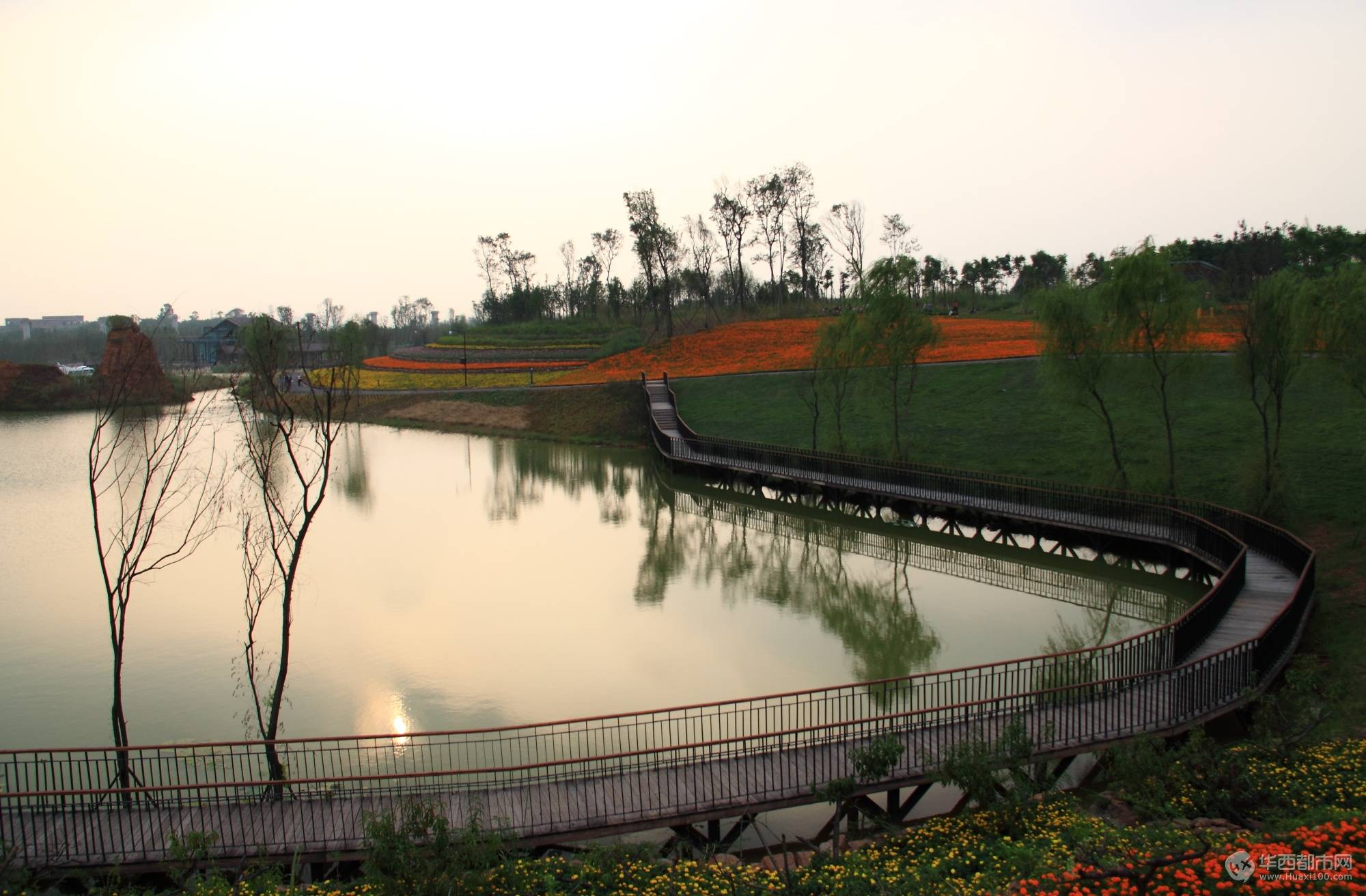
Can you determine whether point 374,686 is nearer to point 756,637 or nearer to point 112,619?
point 112,619

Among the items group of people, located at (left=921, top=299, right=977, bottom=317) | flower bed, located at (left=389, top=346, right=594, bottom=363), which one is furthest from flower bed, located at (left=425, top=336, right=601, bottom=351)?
group of people, located at (left=921, top=299, right=977, bottom=317)

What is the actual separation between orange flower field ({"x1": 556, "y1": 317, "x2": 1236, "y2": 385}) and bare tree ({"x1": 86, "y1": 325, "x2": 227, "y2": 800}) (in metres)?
26.1

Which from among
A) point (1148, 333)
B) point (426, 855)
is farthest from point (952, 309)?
point (426, 855)

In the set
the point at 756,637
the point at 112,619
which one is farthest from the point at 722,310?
the point at 112,619

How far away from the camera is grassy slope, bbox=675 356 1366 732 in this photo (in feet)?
58.6

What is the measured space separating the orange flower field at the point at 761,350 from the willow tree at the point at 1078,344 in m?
18.3

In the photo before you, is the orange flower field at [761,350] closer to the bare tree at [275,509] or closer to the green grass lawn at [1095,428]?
the green grass lawn at [1095,428]

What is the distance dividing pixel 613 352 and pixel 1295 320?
49213mm

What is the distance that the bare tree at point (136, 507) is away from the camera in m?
11.5

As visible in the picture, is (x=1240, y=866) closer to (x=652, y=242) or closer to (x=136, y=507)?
(x=136, y=507)

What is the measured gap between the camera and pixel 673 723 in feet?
44.2

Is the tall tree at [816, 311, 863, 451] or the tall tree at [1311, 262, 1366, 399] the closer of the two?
the tall tree at [1311, 262, 1366, 399]

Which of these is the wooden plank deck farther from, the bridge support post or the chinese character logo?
the chinese character logo

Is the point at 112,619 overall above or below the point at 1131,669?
above
